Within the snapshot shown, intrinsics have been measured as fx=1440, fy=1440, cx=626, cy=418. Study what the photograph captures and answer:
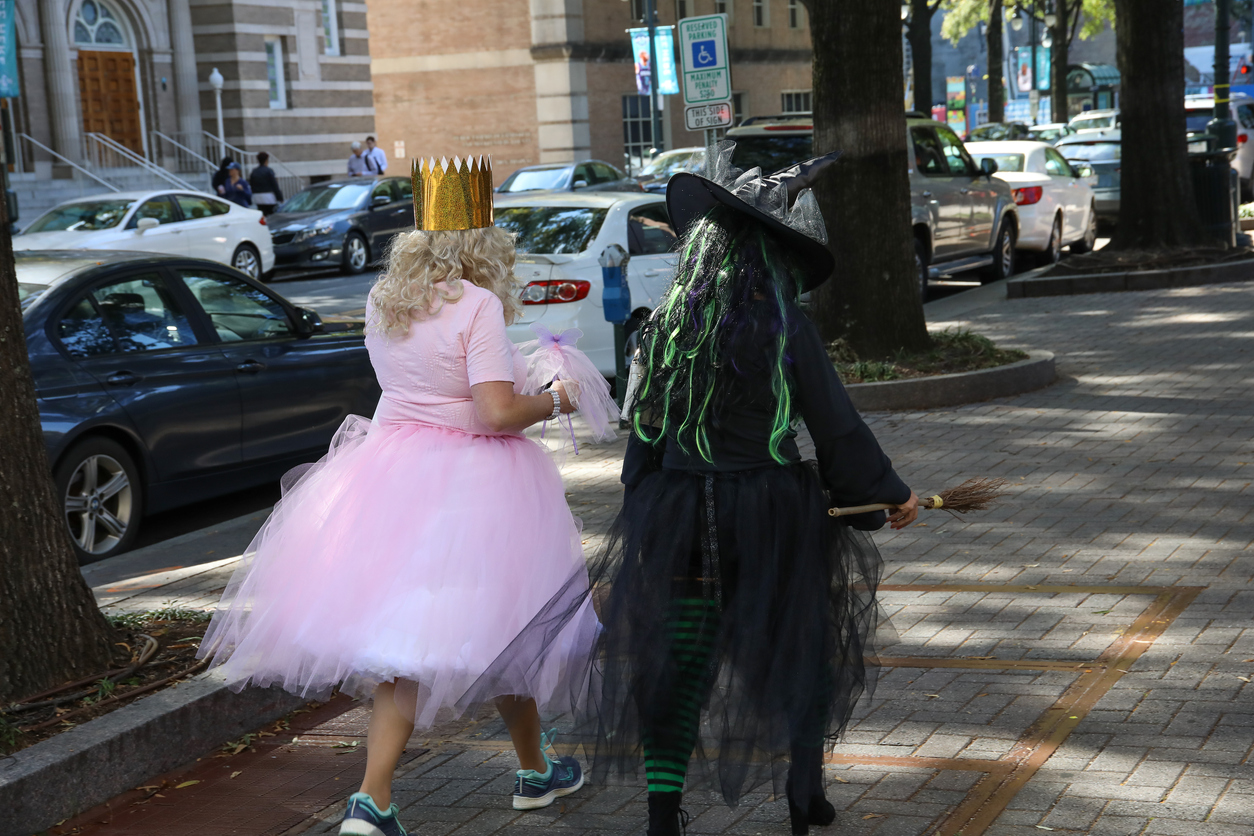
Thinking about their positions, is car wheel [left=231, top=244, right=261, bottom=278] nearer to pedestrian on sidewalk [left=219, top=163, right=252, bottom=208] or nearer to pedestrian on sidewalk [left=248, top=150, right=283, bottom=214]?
pedestrian on sidewalk [left=219, top=163, right=252, bottom=208]

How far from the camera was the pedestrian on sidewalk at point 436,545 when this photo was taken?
3.64 m

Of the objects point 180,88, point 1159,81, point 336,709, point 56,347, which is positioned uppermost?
point 180,88

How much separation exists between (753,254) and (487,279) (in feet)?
2.62

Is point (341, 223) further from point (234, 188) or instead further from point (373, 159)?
point (373, 159)

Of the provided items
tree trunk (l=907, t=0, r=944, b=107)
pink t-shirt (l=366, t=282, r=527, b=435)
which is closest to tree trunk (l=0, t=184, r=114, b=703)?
pink t-shirt (l=366, t=282, r=527, b=435)

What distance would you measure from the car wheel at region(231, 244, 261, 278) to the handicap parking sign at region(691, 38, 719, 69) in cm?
1003

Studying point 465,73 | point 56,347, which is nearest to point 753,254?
point 56,347

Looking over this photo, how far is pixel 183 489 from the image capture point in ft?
25.6

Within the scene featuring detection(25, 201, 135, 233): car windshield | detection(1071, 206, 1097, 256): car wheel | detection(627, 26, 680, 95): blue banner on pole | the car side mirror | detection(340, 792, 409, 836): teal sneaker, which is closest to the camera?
detection(340, 792, 409, 836): teal sneaker

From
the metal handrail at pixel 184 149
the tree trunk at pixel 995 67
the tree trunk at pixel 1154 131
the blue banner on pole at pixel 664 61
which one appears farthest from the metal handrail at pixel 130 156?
the tree trunk at pixel 1154 131

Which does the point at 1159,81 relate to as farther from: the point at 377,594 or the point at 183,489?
the point at 377,594

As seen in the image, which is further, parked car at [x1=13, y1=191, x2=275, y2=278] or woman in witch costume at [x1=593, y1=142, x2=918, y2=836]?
parked car at [x1=13, y1=191, x2=275, y2=278]

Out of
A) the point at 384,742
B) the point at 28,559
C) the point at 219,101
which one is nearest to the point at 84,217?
the point at 28,559

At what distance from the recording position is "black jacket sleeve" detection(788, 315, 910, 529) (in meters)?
3.37
